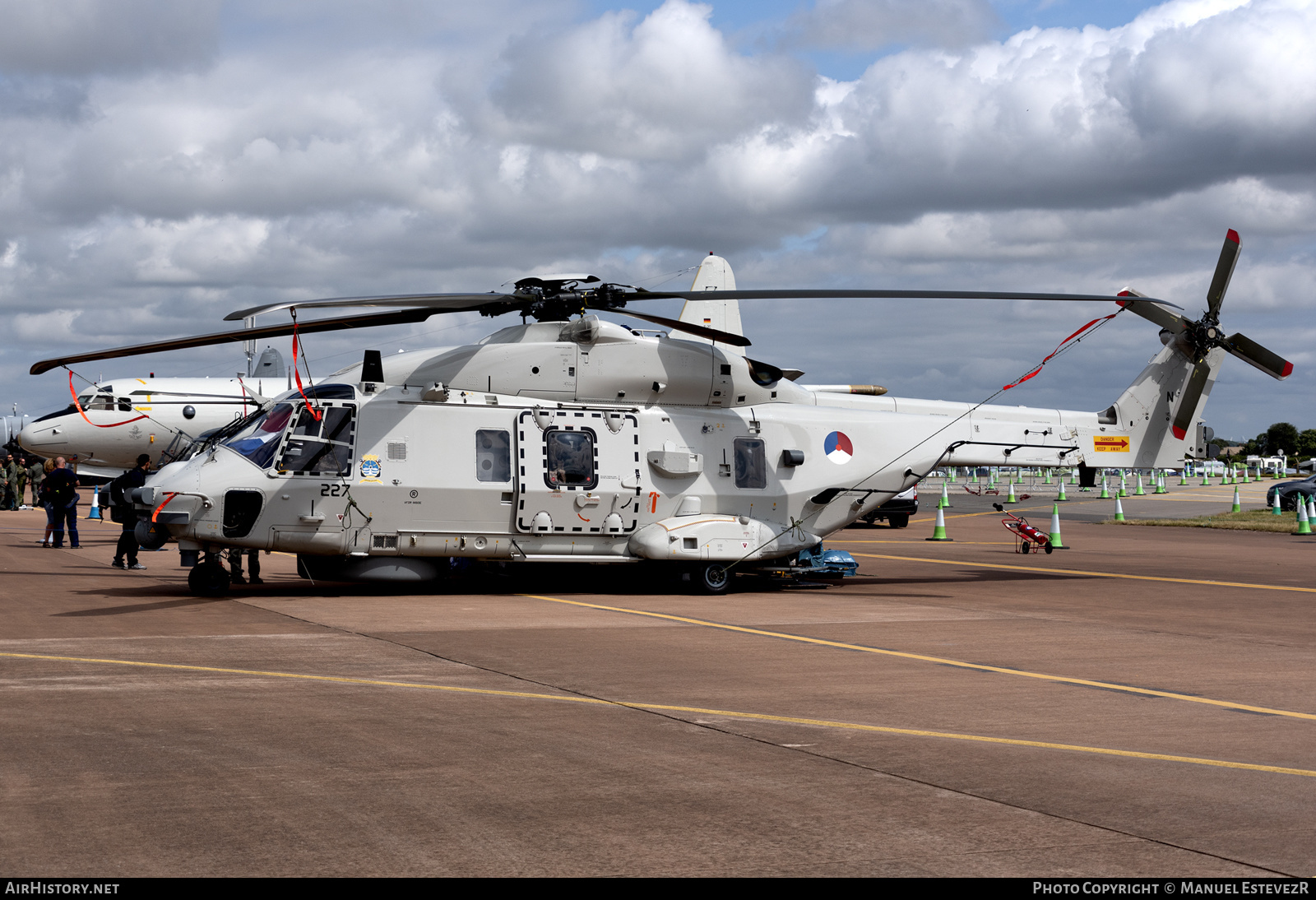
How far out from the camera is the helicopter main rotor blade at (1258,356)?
20078 millimetres

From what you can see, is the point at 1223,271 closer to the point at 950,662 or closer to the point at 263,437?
the point at 950,662

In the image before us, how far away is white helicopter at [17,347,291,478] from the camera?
1230 inches

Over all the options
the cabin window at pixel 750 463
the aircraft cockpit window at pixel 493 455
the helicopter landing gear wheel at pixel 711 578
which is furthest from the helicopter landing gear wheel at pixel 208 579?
the cabin window at pixel 750 463

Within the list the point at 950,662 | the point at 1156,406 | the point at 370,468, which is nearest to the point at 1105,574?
the point at 1156,406

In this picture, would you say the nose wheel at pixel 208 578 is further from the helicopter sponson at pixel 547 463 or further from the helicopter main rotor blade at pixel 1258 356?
the helicopter main rotor blade at pixel 1258 356

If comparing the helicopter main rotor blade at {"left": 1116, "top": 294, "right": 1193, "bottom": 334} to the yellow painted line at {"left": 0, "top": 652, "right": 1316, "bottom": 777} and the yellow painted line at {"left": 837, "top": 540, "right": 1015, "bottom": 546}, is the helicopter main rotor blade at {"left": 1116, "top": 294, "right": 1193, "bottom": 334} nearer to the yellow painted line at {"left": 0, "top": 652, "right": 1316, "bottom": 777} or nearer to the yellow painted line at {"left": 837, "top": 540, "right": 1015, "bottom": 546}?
the yellow painted line at {"left": 837, "top": 540, "right": 1015, "bottom": 546}

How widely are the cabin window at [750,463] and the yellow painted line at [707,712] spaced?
9.77 meters

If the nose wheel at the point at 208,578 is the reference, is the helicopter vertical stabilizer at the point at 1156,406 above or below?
above

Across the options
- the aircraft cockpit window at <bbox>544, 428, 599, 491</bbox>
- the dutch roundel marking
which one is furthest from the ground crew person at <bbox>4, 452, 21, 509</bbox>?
the dutch roundel marking

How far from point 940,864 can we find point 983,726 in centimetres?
343

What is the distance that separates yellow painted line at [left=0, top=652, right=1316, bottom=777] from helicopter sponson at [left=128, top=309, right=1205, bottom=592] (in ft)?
18.5

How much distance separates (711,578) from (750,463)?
1991mm
